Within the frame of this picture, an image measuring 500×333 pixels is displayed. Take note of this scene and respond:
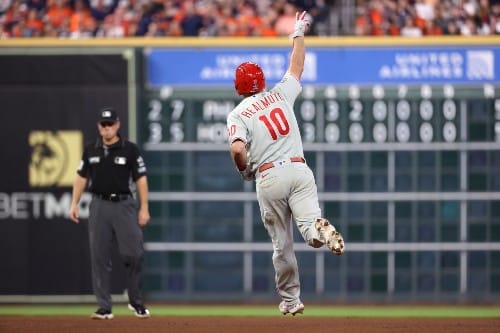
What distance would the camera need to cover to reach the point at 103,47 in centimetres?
1678

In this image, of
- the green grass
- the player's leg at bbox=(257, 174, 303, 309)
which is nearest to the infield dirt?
the player's leg at bbox=(257, 174, 303, 309)

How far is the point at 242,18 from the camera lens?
1831 cm

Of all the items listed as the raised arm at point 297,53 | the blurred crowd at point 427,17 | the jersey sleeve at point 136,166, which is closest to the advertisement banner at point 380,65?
the blurred crowd at point 427,17

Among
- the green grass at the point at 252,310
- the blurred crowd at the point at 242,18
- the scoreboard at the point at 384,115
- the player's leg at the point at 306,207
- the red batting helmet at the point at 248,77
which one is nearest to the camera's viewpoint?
the player's leg at the point at 306,207

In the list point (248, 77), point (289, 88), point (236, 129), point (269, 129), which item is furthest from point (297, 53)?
point (236, 129)

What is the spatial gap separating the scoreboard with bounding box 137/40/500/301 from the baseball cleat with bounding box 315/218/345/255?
6.03m

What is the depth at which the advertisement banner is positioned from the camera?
54.5ft

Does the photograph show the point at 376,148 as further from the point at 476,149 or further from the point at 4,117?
the point at 4,117

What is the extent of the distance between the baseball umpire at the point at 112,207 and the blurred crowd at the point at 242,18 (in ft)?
17.6

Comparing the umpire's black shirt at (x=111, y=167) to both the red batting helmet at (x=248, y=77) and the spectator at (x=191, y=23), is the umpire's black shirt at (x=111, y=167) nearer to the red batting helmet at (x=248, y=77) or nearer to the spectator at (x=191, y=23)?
the red batting helmet at (x=248, y=77)

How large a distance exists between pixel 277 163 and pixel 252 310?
5638 mm

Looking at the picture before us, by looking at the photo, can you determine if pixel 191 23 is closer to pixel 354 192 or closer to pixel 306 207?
pixel 354 192

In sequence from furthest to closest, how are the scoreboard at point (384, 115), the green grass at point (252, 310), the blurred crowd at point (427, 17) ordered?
1. the blurred crowd at point (427, 17)
2. the scoreboard at point (384, 115)
3. the green grass at point (252, 310)

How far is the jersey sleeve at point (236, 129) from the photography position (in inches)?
419
